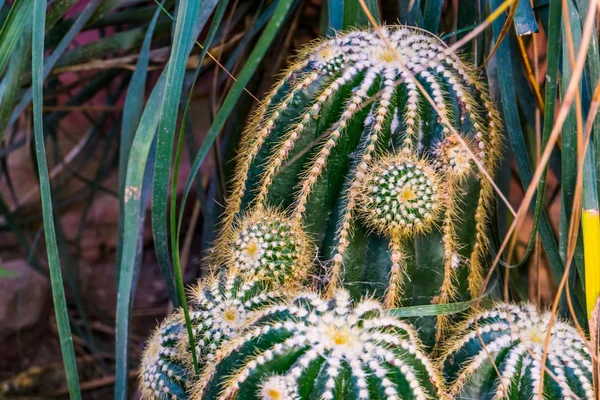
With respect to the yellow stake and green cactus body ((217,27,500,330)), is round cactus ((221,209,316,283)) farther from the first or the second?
the yellow stake

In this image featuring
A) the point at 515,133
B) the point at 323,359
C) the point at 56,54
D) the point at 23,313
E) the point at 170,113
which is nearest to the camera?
the point at 323,359

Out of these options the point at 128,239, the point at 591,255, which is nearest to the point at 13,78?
the point at 128,239

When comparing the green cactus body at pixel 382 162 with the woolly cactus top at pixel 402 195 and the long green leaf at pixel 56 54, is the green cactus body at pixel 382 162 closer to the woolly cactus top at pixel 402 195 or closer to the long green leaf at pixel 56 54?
the woolly cactus top at pixel 402 195

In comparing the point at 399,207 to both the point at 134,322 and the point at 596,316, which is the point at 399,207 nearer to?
the point at 596,316

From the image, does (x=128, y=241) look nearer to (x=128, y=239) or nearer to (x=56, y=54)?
(x=128, y=239)

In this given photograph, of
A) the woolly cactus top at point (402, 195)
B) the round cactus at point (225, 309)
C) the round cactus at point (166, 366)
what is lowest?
the round cactus at point (166, 366)

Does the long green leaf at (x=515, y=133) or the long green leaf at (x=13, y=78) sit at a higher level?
the long green leaf at (x=13, y=78)

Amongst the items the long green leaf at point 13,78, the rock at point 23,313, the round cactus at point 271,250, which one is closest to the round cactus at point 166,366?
the round cactus at point 271,250
